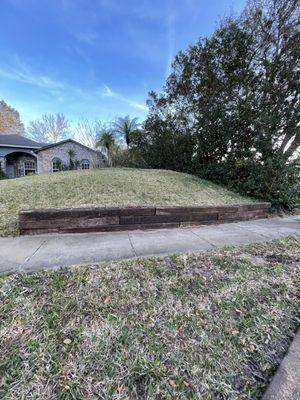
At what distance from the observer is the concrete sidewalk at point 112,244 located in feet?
7.59

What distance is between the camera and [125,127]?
47.3ft

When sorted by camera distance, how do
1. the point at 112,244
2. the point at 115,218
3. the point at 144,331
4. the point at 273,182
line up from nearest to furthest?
the point at 144,331 < the point at 112,244 < the point at 115,218 < the point at 273,182

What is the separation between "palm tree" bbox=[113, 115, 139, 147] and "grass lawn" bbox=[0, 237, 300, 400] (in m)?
13.0

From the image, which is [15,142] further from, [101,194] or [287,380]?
[287,380]

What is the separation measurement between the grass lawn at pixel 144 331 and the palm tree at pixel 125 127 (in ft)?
42.6

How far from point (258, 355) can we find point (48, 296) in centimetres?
164

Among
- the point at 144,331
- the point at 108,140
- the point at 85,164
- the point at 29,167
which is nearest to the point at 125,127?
the point at 108,140

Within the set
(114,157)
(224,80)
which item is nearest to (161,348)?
(224,80)

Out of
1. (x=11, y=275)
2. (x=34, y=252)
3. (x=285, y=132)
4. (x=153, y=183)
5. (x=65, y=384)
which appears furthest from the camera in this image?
(x=285, y=132)

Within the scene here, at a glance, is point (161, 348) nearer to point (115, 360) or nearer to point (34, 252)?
point (115, 360)

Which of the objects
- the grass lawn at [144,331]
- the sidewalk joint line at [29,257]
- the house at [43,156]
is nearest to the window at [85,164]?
the house at [43,156]

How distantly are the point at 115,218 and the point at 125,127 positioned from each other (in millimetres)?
12294

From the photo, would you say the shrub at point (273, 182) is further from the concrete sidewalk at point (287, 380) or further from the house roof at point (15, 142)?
the house roof at point (15, 142)

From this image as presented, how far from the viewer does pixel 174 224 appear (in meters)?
3.81
